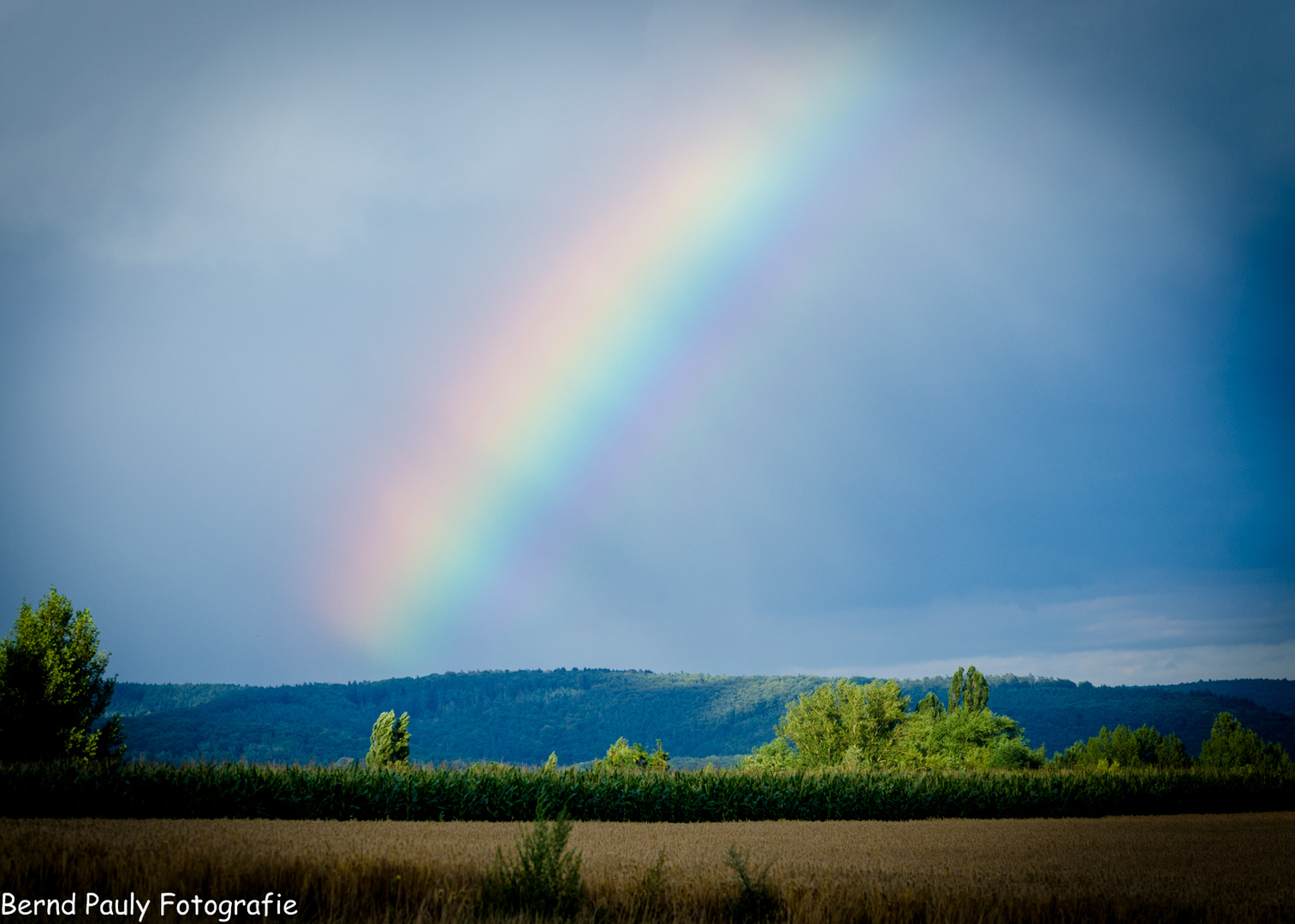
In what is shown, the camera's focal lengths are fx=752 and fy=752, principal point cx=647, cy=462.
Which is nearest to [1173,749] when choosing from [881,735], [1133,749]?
[1133,749]

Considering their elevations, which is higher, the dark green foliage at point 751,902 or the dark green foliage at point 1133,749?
the dark green foliage at point 751,902

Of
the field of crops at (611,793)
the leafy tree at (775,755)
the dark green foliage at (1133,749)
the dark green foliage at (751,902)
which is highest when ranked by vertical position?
the dark green foliage at (751,902)

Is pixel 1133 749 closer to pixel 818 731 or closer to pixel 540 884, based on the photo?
pixel 818 731

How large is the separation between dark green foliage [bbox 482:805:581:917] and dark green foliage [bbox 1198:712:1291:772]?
114m

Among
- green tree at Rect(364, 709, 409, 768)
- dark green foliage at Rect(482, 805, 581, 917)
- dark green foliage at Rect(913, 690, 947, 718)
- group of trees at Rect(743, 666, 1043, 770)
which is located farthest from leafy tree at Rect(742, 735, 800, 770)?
dark green foliage at Rect(482, 805, 581, 917)

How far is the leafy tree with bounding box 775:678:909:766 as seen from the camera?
87.3 metres

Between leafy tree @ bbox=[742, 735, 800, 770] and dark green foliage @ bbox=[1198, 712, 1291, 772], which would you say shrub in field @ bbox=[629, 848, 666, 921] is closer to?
leafy tree @ bbox=[742, 735, 800, 770]

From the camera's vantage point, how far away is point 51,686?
43469 millimetres

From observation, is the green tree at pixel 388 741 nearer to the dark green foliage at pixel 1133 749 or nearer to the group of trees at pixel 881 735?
the group of trees at pixel 881 735

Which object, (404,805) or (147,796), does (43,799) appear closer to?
(147,796)

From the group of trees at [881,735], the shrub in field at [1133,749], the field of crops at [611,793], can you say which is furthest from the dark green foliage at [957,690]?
the field of crops at [611,793]

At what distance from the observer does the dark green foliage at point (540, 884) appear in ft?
22.8

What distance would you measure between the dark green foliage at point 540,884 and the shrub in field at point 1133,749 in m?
120

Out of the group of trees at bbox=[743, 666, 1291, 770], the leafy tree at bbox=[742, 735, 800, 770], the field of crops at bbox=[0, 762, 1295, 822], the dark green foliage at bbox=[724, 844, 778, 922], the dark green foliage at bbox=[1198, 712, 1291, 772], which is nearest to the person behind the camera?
the dark green foliage at bbox=[724, 844, 778, 922]
